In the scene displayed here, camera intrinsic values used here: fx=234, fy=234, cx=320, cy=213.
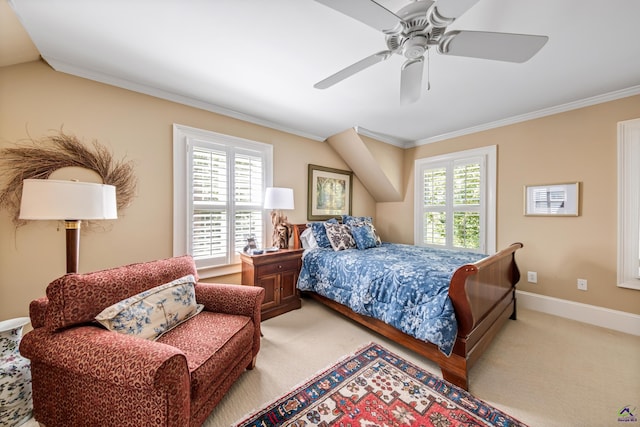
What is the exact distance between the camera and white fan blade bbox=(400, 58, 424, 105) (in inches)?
60.2

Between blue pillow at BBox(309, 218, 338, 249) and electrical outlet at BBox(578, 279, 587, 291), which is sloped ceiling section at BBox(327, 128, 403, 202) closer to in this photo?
blue pillow at BBox(309, 218, 338, 249)

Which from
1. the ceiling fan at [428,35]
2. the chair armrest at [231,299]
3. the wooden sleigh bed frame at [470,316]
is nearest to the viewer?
the ceiling fan at [428,35]

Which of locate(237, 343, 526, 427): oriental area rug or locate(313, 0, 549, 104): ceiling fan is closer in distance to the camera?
locate(313, 0, 549, 104): ceiling fan

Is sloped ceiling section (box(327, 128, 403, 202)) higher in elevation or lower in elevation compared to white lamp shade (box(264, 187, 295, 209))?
higher

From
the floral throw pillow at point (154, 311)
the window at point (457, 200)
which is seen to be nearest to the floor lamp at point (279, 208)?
the floral throw pillow at point (154, 311)

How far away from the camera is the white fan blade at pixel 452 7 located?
41.3 inches

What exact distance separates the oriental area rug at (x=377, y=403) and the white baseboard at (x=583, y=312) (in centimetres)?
219

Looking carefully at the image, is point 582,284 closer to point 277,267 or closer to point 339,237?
point 339,237

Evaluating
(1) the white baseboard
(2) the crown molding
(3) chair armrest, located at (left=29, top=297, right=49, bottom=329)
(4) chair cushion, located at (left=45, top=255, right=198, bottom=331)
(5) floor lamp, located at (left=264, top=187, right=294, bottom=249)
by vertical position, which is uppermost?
(2) the crown molding

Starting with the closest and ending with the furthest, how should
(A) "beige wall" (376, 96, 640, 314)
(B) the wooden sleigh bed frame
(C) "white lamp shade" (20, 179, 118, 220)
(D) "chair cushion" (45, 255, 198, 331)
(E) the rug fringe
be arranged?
(D) "chair cushion" (45, 255, 198, 331)
(C) "white lamp shade" (20, 179, 118, 220)
(E) the rug fringe
(B) the wooden sleigh bed frame
(A) "beige wall" (376, 96, 640, 314)

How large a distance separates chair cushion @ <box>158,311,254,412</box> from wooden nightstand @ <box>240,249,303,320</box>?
0.90m

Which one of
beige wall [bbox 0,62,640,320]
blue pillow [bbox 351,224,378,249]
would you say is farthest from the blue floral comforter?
beige wall [bbox 0,62,640,320]

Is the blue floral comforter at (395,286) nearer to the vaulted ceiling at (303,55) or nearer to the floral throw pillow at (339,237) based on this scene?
the floral throw pillow at (339,237)

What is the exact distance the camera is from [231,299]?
180 cm
